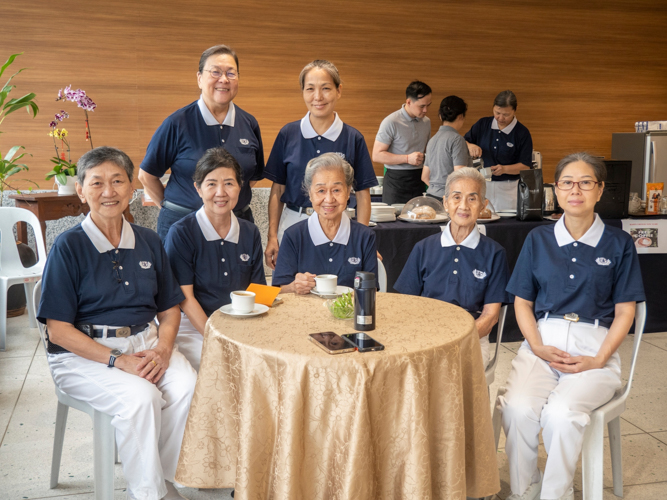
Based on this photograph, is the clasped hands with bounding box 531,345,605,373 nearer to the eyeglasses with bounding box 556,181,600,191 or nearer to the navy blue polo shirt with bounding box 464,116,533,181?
the eyeglasses with bounding box 556,181,600,191

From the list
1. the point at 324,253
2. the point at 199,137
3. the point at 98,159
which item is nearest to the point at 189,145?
the point at 199,137

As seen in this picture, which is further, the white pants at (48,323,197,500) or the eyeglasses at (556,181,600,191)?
the eyeglasses at (556,181,600,191)

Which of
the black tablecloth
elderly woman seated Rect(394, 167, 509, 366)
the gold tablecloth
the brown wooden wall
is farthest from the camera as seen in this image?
the brown wooden wall

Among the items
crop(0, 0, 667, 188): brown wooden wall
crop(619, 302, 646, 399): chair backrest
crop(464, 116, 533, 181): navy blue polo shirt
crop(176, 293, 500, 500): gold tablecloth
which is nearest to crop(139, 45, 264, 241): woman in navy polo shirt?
crop(176, 293, 500, 500): gold tablecloth

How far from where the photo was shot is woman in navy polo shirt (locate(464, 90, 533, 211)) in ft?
16.7

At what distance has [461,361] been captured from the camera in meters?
1.75

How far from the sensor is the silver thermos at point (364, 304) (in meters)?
1.78

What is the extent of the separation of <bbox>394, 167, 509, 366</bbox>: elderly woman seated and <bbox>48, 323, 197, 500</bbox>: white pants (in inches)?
40.8

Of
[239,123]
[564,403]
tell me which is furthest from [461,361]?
[239,123]

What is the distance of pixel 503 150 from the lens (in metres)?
5.18

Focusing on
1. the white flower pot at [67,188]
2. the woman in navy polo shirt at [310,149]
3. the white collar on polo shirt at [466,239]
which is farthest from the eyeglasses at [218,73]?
the white flower pot at [67,188]

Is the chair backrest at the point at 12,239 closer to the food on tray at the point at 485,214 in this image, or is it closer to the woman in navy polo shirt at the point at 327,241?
the woman in navy polo shirt at the point at 327,241

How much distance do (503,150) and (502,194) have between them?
0.38 metres

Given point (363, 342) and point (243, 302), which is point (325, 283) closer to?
point (243, 302)
